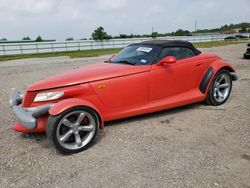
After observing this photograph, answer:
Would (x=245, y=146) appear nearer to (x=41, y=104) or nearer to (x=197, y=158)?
(x=197, y=158)

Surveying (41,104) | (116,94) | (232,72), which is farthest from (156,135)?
(232,72)

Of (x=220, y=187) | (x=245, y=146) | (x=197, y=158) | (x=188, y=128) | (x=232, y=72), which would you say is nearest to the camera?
(x=220, y=187)

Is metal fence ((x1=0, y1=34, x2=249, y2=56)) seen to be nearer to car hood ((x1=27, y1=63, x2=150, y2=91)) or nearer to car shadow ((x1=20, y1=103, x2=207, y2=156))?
car shadow ((x1=20, y1=103, x2=207, y2=156))

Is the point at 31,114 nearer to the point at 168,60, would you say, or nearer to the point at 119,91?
the point at 119,91

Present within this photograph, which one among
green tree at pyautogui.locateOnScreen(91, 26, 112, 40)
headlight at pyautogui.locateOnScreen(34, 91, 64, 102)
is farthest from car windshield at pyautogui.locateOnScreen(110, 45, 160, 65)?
green tree at pyautogui.locateOnScreen(91, 26, 112, 40)

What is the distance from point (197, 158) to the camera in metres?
3.04

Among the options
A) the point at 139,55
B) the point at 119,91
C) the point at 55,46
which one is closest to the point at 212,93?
the point at 139,55

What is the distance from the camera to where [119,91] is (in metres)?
3.76

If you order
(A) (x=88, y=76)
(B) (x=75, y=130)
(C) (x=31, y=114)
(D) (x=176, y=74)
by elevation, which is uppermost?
(A) (x=88, y=76)

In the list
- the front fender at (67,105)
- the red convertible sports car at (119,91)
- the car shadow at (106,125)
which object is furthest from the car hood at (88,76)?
the car shadow at (106,125)

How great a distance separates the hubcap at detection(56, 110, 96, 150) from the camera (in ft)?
10.6

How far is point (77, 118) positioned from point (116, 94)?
0.75 metres

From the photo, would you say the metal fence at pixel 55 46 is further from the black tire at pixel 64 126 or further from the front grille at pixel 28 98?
the black tire at pixel 64 126

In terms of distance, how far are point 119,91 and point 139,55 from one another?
3.15 ft
